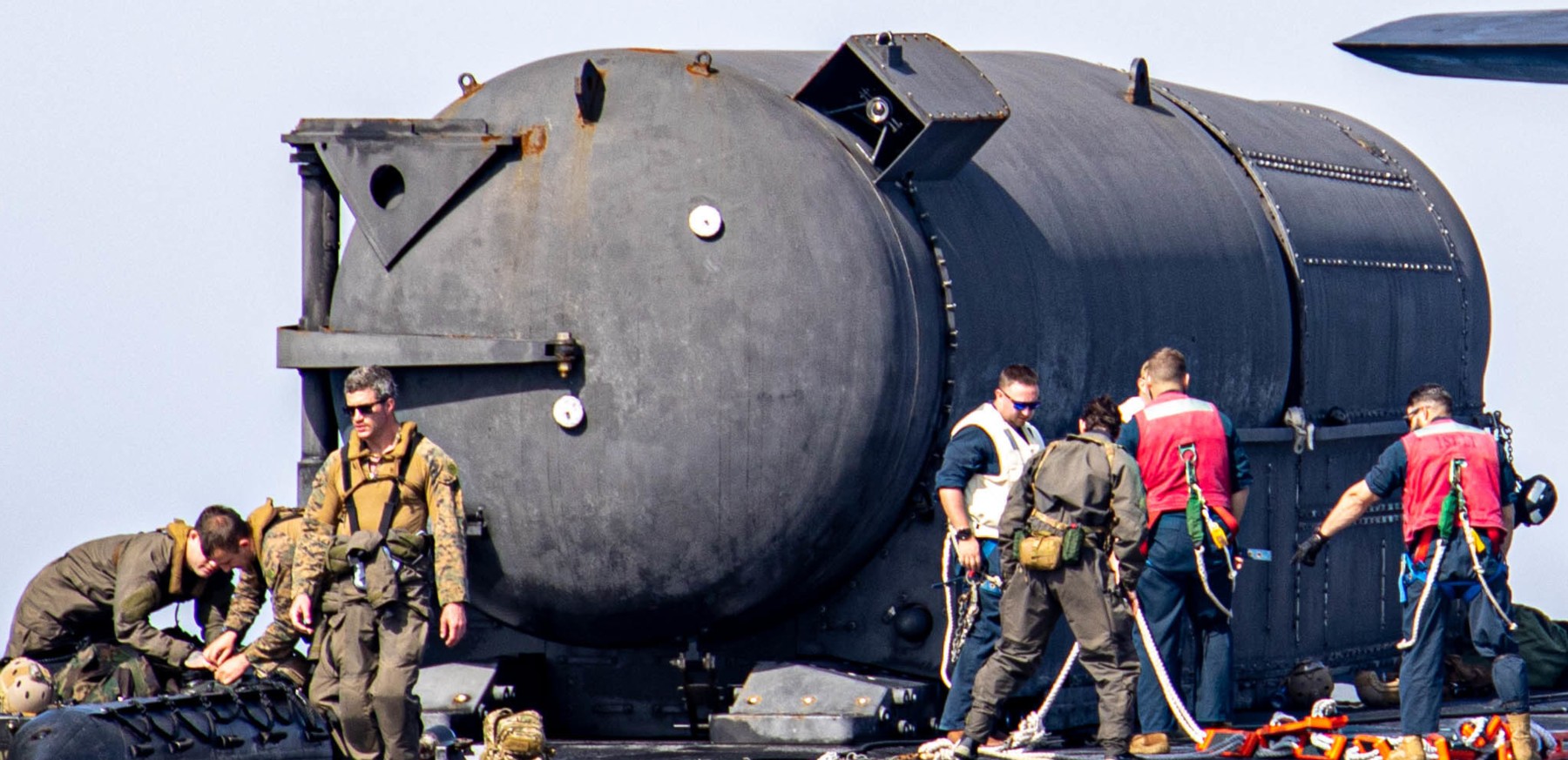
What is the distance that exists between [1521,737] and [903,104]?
3.48 metres

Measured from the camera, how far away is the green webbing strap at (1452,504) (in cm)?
1047

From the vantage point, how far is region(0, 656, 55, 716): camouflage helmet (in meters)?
9.76

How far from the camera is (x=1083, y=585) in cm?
987

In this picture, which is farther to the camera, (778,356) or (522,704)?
(522,704)

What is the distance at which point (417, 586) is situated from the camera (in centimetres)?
961

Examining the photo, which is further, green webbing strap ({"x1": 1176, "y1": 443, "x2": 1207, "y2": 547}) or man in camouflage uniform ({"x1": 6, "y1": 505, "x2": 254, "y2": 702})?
green webbing strap ({"x1": 1176, "y1": 443, "x2": 1207, "y2": 547})

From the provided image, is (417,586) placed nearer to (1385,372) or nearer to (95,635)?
(95,635)

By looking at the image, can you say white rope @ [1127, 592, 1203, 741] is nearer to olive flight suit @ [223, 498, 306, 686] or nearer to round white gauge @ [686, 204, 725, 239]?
round white gauge @ [686, 204, 725, 239]

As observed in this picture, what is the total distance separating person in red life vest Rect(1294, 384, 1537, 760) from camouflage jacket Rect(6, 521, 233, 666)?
15.9ft

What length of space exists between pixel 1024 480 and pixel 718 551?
47.9 inches

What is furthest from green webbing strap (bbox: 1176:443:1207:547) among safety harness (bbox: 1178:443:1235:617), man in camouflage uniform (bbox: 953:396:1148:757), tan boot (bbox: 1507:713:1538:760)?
tan boot (bbox: 1507:713:1538:760)

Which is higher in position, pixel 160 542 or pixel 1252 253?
pixel 1252 253

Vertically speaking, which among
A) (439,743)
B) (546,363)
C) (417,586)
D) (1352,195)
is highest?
(1352,195)

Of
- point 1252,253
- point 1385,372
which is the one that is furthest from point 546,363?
point 1385,372
